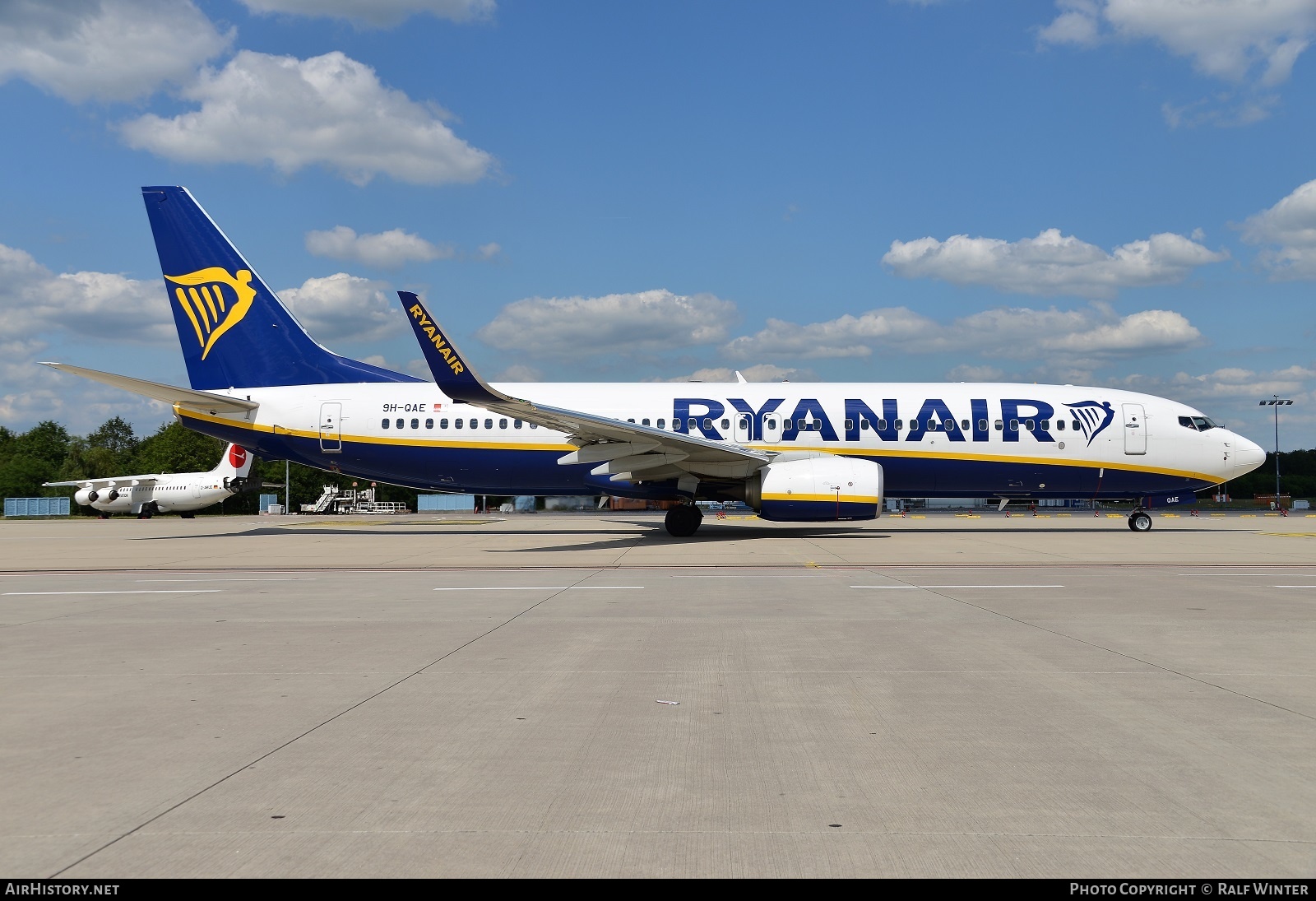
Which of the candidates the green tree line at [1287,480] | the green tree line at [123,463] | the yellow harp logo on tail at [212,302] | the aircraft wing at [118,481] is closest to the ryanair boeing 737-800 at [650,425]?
the yellow harp logo on tail at [212,302]

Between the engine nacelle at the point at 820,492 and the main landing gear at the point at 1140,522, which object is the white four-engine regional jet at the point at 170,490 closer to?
the engine nacelle at the point at 820,492

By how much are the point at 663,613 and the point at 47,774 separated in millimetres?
6242

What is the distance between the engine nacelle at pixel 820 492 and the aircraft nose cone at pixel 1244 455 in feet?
34.9

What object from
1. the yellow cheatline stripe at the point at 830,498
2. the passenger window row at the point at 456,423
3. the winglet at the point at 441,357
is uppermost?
the winglet at the point at 441,357

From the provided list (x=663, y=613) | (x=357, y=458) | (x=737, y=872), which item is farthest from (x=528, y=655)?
(x=357, y=458)

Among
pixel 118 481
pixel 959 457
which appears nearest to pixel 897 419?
pixel 959 457

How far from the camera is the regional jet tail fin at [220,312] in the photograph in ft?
82.5

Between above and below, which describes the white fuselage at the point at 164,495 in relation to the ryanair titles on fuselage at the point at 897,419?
below

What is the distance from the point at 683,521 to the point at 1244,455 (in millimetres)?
15344

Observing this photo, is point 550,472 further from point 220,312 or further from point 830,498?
point 220,312

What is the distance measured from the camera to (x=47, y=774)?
4340mm

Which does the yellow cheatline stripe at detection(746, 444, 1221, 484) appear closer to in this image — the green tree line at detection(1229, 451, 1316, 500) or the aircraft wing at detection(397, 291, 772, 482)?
the aircraft wing at detection(397, 291, 772, 482)

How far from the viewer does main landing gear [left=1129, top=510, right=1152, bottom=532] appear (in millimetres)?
25344

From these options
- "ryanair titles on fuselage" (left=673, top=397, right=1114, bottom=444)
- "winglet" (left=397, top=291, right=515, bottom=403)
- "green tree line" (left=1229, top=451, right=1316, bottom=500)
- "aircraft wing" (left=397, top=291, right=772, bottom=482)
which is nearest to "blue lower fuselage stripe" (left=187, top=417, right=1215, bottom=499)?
"ryanair titles on fuselage" (left=673, top=397, right=1114, bottom=444)
